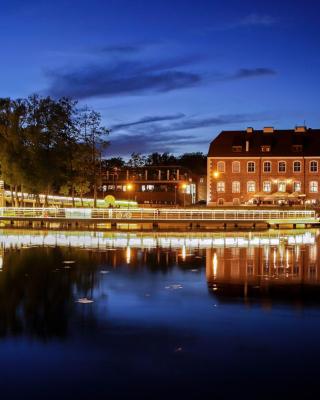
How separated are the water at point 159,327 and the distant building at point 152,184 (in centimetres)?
6415

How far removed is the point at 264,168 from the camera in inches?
2675

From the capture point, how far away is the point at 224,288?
17625 millimetres

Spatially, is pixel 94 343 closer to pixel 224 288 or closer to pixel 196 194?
pixel 224 288

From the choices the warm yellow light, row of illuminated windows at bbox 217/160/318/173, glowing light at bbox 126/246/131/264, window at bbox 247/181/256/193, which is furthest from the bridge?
window at bbox 247/181/256/193

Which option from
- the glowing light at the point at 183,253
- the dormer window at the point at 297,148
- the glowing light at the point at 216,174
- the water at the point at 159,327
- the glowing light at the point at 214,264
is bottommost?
the water at the point at 159,327

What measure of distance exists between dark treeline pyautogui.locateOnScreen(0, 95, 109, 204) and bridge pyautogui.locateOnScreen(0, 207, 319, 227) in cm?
421

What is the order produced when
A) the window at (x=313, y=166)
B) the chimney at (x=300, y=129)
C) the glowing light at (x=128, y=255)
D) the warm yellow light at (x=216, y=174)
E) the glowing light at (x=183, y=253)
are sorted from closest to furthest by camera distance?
the glowing light at (x=128, y=255), the glowing light at (x=183, y=253), the warm yellow light at (x=216, y=174), the window at (x=313, y=166), the chimney at (x=300, y=129)

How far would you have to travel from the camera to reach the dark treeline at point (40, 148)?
54.1m

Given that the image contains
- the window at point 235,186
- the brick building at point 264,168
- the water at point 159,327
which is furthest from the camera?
the window at point 235,186

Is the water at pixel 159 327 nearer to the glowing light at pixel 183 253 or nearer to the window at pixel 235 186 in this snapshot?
the glowing light at pixel 183 253

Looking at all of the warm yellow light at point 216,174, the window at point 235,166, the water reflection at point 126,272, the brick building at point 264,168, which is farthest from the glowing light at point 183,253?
the window at point 235,166

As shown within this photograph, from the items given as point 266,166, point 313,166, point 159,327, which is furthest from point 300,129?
point 159,327

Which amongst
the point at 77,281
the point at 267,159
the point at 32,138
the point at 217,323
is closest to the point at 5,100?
the point at 32,138

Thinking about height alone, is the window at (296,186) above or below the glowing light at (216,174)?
below
